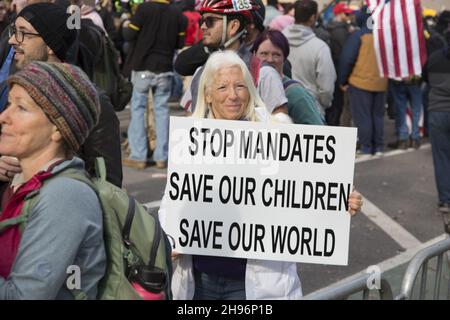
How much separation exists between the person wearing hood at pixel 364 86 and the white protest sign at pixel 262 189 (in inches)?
297

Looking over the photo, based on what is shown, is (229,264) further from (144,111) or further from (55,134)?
(144,111)

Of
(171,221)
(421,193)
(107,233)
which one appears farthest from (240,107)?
(421,193)

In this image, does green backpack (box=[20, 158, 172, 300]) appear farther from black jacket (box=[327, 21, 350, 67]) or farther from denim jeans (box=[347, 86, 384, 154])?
black jacket (box=[327, 21, 350, 67])

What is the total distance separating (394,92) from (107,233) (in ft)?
35.2

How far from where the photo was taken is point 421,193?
Result: 9.73 meters

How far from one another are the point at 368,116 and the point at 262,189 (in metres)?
8.12

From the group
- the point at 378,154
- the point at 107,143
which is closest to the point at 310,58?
the point at 378,154

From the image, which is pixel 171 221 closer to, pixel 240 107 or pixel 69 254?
pixel 240 107

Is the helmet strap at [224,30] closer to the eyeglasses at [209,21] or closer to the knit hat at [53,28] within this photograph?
the eyeglasses at [209,21]

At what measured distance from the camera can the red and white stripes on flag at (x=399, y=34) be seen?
8.12m

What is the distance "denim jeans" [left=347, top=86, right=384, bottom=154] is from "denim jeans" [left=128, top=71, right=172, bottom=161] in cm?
274

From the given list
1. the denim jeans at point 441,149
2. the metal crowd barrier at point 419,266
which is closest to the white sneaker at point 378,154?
the denim jeans at point 441,149

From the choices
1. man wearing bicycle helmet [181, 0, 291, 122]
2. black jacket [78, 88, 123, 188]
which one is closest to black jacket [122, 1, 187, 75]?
man wearing bicycle helmet [181, 0, 291, 122]

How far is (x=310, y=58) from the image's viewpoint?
9.17m
